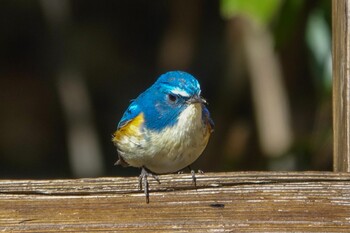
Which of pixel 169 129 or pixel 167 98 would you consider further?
pixel 167 98

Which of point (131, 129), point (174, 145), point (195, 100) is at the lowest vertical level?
point (174, 145)

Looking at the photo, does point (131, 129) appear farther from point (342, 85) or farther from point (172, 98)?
point (342, 85)

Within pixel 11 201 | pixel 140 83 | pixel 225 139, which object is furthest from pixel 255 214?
pixel 140 83

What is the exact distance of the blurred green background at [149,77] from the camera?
5.97 metres

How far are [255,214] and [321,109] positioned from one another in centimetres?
276

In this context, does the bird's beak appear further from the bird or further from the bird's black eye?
the bird's black eye

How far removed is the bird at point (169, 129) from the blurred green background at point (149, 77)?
0.58 meters

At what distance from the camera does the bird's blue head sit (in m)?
4.84

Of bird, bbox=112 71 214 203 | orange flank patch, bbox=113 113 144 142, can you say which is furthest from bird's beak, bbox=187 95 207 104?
orange flank patch, bbox=113 113 144 142

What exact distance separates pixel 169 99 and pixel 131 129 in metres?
0.27

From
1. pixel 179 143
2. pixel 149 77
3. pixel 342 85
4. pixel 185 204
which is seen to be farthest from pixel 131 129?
pixel 149 77

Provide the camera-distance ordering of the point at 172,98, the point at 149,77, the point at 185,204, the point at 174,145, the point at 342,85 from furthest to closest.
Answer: the point at 149,77, the point at 172,98, the point at 174,145, the point at 342,85, the point at 185,204

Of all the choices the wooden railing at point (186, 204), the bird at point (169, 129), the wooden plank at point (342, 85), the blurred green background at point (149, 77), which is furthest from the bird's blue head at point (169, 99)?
the wooden railing at point (186, 204)

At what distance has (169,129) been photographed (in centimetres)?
489
